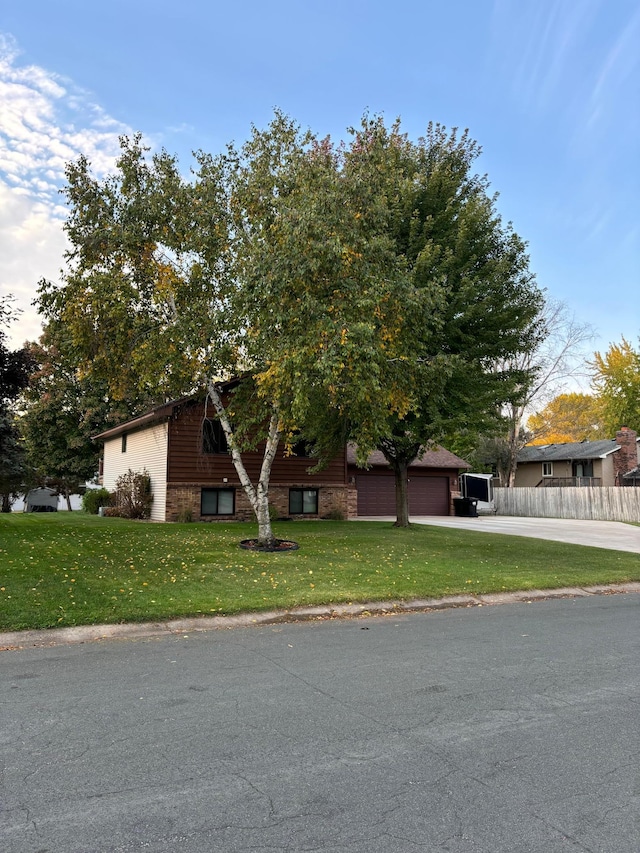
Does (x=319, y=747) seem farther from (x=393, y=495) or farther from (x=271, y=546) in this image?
(x=393, y=495)

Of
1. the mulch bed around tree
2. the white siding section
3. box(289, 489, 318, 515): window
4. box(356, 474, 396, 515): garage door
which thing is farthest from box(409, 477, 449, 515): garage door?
the mulch bed around tree

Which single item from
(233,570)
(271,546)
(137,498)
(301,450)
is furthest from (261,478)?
(137,498)

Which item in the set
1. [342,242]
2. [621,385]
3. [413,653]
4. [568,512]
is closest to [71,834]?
[413,653]

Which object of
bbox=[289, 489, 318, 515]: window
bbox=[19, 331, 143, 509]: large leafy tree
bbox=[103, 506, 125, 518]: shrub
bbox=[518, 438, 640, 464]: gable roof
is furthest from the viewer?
bbox=[518, 438, 640, 464]: gable roof

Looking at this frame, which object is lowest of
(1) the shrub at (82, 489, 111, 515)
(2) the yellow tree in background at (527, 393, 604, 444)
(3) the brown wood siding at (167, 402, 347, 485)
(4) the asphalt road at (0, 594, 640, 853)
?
(4) the asphalt road at (0, 594, 640, 853)

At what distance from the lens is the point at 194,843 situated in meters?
2.79

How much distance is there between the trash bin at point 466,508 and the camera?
32375 mm

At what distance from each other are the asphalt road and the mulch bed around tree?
6936 millimetres

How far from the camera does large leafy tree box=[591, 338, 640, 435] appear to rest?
49.6m

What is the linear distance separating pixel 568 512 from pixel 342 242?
26.4m

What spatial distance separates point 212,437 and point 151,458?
2668 millimetres

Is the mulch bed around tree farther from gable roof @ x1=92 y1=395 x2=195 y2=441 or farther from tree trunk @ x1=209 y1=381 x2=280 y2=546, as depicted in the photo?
gable roof @ x1=92 y1=395 x2=195 y2=441

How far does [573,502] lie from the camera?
107 ft

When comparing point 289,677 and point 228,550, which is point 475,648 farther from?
point 228,550
